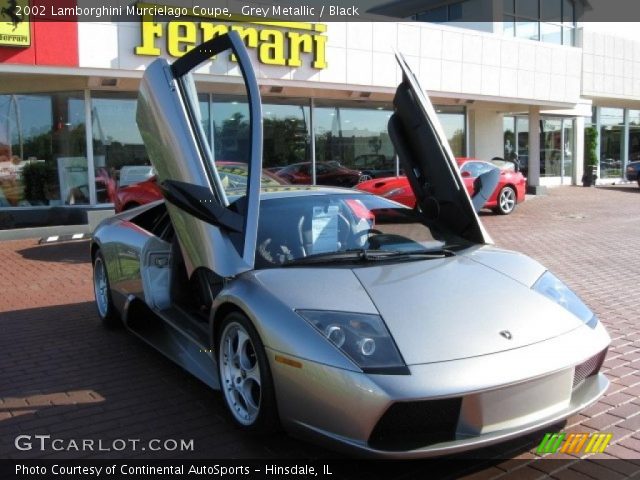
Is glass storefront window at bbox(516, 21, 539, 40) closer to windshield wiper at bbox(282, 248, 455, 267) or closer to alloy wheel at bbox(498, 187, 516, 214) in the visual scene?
alloy wheel at bbox(498, 187, 516, 214)

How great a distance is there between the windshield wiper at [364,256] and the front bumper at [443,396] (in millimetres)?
761

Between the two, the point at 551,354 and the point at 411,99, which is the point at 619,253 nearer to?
the point at 411,99

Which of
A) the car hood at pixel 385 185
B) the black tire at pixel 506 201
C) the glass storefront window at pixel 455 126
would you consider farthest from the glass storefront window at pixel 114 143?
the glass storefront window at pixel 455 126

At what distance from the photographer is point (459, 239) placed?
429cm

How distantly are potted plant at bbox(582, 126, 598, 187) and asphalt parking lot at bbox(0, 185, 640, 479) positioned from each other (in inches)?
751

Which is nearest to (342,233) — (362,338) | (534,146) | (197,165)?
(197,165)

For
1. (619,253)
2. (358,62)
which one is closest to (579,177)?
(358,62)

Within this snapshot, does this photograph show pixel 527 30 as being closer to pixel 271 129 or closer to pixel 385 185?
pixel 271 129

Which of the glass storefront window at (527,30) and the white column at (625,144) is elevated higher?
the glass storefront window at (527,30)

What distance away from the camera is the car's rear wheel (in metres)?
15.5

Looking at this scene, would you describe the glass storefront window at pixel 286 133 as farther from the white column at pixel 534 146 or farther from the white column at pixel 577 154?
the white column at pixel 577 154

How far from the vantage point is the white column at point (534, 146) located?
21.2 meters

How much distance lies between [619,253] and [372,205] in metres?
6.64

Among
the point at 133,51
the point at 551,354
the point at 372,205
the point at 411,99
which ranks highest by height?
the point at 133,51
